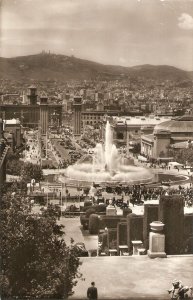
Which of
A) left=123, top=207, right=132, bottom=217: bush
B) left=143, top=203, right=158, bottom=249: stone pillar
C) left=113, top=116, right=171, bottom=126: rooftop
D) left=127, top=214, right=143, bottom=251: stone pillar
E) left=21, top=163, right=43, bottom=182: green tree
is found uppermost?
left=113, top=116, right=171, bottom=126: rooftop

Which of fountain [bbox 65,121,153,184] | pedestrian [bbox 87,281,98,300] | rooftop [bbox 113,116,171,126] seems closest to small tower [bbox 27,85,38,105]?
fountain [bbox 65,121,153,184]

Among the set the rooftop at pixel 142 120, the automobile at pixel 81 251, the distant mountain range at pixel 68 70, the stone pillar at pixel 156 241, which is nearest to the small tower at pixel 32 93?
the distant mountain range at pixel 68 70

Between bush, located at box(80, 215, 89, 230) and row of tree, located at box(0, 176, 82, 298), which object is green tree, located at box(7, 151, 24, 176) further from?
row of tree, located at box(0, 176, 82, 298)

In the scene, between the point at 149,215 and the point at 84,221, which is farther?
the point at 84,221

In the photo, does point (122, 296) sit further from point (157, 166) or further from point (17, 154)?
point (157, 166)

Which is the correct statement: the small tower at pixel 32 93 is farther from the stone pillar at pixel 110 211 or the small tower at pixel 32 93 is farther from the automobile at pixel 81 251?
the automobile at pixel 81 251

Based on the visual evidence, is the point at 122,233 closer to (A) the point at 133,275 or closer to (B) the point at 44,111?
(A) the point at 133,275

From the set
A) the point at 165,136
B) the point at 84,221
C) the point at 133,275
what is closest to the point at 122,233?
the point at 84,221
